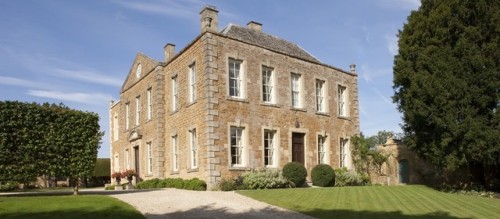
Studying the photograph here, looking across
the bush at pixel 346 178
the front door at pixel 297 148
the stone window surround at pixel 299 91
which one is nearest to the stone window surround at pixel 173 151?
the front door at pixel 297 148

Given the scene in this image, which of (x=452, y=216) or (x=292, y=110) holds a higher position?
(x=292, y=110)

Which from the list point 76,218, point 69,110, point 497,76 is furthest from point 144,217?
point 497,76

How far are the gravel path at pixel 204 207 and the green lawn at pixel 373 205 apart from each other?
61cm

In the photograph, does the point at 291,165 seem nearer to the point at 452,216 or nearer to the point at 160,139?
the point at 160,139

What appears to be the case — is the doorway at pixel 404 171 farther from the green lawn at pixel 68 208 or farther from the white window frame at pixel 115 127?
the green lawn at pixel 68 208

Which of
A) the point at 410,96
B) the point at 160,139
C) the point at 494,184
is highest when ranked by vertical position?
the point at 410,96

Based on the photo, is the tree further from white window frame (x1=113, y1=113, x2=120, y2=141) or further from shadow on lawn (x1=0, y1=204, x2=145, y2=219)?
white window frame (x1=113, y1=113, x2=120, y2=141)

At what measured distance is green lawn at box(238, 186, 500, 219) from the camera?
11.2 metres

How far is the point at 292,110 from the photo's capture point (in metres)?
22.5

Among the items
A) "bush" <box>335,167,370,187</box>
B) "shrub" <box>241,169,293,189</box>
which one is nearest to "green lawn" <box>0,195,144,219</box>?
"shrub" <box>241,169,293,189</box>

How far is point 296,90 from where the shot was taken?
2345 centimetres

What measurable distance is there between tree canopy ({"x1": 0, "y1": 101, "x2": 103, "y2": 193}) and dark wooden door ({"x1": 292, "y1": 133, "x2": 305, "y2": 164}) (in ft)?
32.5

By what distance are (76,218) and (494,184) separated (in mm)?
17070

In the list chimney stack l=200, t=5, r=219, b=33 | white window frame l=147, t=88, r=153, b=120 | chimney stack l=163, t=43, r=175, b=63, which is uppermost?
chimney stack l=200, t=5, r=219, b=33
